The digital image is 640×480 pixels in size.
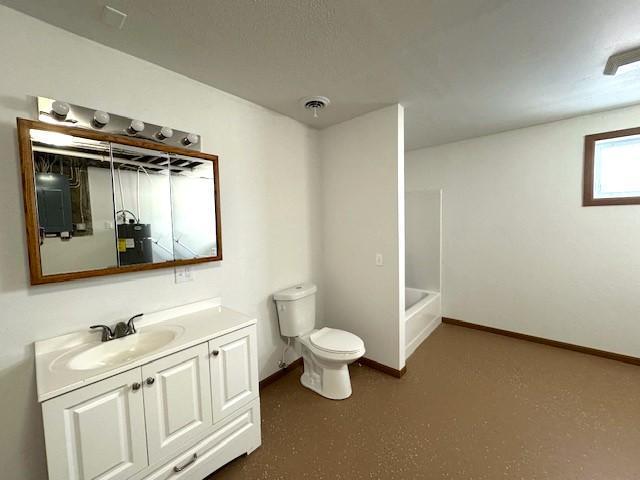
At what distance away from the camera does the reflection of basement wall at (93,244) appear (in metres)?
1.22

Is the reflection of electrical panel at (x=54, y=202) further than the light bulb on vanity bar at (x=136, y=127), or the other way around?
the light bulb on vanity bar at (x=136, y=127)

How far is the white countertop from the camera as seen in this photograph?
99 centimetres

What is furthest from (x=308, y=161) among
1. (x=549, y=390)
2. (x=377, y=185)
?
(x=549, y=390)

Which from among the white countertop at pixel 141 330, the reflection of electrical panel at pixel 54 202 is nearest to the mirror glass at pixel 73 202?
the reflection of electrical panel at pixel 54 202

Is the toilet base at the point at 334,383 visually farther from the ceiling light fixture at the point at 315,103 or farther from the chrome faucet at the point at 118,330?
the ceiling light fixture at the point at 315,103

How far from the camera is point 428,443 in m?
1.60

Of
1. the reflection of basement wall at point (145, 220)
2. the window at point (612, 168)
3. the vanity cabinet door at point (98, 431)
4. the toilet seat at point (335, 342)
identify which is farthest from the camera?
the window at point (612, 168)

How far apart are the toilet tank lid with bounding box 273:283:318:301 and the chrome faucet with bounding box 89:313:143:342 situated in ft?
3.41

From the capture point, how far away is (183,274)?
170cm

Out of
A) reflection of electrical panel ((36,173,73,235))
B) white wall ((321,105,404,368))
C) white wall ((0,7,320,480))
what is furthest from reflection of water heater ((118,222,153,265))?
white wall ((321,105,404,368))

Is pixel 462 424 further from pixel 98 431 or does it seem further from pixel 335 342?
pixel 98 431

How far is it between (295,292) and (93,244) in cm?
140

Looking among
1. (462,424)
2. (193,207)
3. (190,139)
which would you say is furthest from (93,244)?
(462,424)

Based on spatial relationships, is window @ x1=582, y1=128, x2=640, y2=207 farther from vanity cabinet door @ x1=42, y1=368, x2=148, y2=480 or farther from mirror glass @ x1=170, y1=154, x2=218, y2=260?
vanity cabinet door @ x1=42, y1=368, x2=148, y2=480
